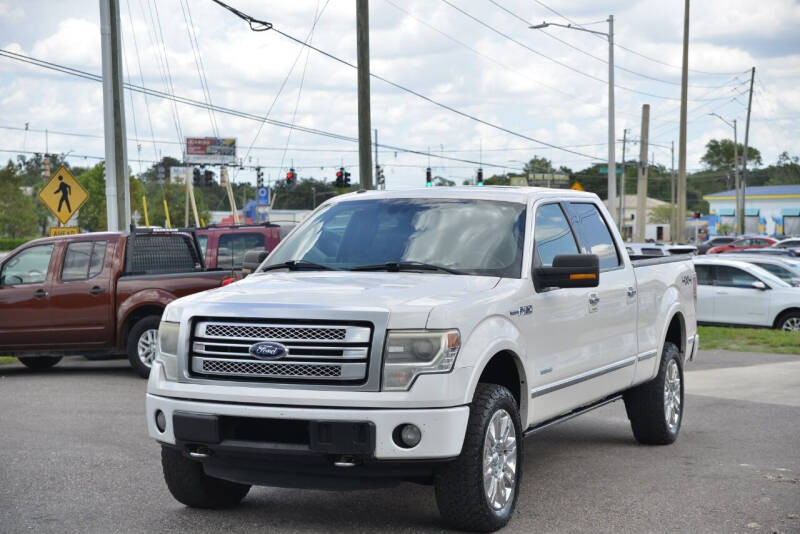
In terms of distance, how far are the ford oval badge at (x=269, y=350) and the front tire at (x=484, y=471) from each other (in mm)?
1073

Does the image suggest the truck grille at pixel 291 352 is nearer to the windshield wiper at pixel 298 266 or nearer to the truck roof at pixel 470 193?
the windshield wiper at pixel 298 266

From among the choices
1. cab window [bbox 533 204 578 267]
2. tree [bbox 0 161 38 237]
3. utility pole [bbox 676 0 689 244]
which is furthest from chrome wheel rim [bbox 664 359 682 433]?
tree [bbox 0 161 38 237]

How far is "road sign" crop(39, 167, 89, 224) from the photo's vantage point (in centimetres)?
2336

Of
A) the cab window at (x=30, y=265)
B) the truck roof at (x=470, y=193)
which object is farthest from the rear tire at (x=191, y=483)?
the cab window at (x=30, y=265)

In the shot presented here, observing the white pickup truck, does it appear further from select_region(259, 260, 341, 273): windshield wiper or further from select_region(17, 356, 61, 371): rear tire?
select_region(17, 356, 61, 371): rear tire

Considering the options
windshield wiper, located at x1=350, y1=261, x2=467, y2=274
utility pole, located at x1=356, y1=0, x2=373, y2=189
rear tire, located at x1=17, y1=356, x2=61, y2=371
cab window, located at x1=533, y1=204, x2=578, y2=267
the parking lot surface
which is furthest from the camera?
utility pole, located at x1=356, y1=0, x2=373, y2=189

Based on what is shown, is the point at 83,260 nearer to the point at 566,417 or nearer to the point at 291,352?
the point at 566,417

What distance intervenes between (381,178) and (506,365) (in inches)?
2413

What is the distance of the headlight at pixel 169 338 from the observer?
6445 mm

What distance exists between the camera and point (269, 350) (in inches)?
238

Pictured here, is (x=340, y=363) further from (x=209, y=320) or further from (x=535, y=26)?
(x=535, y=26)

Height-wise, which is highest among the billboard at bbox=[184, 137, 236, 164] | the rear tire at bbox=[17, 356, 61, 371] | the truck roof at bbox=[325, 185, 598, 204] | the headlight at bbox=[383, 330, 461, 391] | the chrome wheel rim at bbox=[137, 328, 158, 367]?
the billboard at bbox=[184, 137, 236, 164]

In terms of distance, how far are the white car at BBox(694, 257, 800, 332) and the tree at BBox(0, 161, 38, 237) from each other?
69.5 m

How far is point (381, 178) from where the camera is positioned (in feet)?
223
